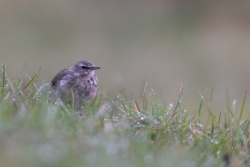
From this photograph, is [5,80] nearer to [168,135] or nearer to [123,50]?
[168,135]

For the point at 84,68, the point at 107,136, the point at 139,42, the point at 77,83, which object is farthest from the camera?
the point at 139,42

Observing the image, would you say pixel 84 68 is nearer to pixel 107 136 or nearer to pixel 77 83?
pixel 77 83

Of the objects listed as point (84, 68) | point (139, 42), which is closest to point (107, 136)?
point (84, 68)

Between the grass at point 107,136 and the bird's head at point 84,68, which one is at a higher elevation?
the bird's head at point 84,68

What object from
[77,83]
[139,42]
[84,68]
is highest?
[84,68]

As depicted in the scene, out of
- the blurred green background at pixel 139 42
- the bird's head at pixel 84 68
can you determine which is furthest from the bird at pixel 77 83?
the blurred green background at pixel 139 42

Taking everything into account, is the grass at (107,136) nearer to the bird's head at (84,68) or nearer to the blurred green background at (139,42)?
the bird's head at (84,68)

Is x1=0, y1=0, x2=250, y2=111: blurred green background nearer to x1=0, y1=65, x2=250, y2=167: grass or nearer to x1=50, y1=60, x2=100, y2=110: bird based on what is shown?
x1=50, y1=60, x2=100, y2=110: bird
